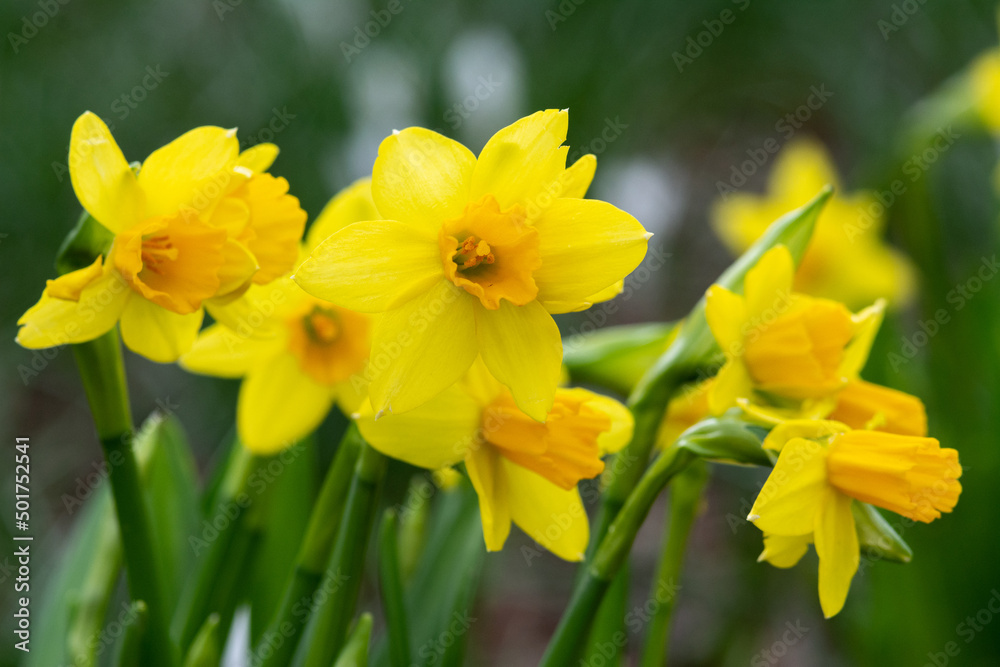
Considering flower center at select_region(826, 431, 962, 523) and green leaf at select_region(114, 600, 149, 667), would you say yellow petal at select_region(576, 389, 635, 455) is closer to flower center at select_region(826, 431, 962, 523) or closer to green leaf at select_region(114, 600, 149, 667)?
flower center at select_region(826, 431, 962, 523)

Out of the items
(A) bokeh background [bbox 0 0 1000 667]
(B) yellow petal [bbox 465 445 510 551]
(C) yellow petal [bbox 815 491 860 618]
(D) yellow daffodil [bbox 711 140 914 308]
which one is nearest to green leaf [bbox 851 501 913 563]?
(C) yellow petal [bbox 815 491 860 618]

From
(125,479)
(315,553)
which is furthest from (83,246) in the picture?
(315,553)

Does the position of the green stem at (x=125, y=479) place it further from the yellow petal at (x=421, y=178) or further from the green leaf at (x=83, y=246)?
the yellow petal at (x=421, y=178)

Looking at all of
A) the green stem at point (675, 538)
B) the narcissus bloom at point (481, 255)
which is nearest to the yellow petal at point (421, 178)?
the narcissus bloom at point (481, 255)

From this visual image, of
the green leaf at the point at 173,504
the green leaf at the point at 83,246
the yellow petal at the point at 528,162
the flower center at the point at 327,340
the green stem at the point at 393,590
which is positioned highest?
the yellow petal at the point at 528,162

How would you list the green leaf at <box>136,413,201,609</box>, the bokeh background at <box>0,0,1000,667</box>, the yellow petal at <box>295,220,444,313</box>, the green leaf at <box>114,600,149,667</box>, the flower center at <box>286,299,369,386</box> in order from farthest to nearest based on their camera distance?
the bokeh background at <box>0,0,1000,667</box> → the green leaf at <box>136,413,201,609</box> → the flower center at <box>286,299,369,386</box> → the green leaf at <box>114,600,149,667</box> → the yellow petal at <box>295,220,444,313</box>

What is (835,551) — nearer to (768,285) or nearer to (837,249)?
(768,285)

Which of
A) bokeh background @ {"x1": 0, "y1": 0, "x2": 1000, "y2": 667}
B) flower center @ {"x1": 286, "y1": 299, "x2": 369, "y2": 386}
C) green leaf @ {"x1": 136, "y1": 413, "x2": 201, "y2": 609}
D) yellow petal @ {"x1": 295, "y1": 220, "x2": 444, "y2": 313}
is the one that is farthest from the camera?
bokeh background @ {"x1": 0, "y1": 0, "x2": 1000, "y2": 667}
